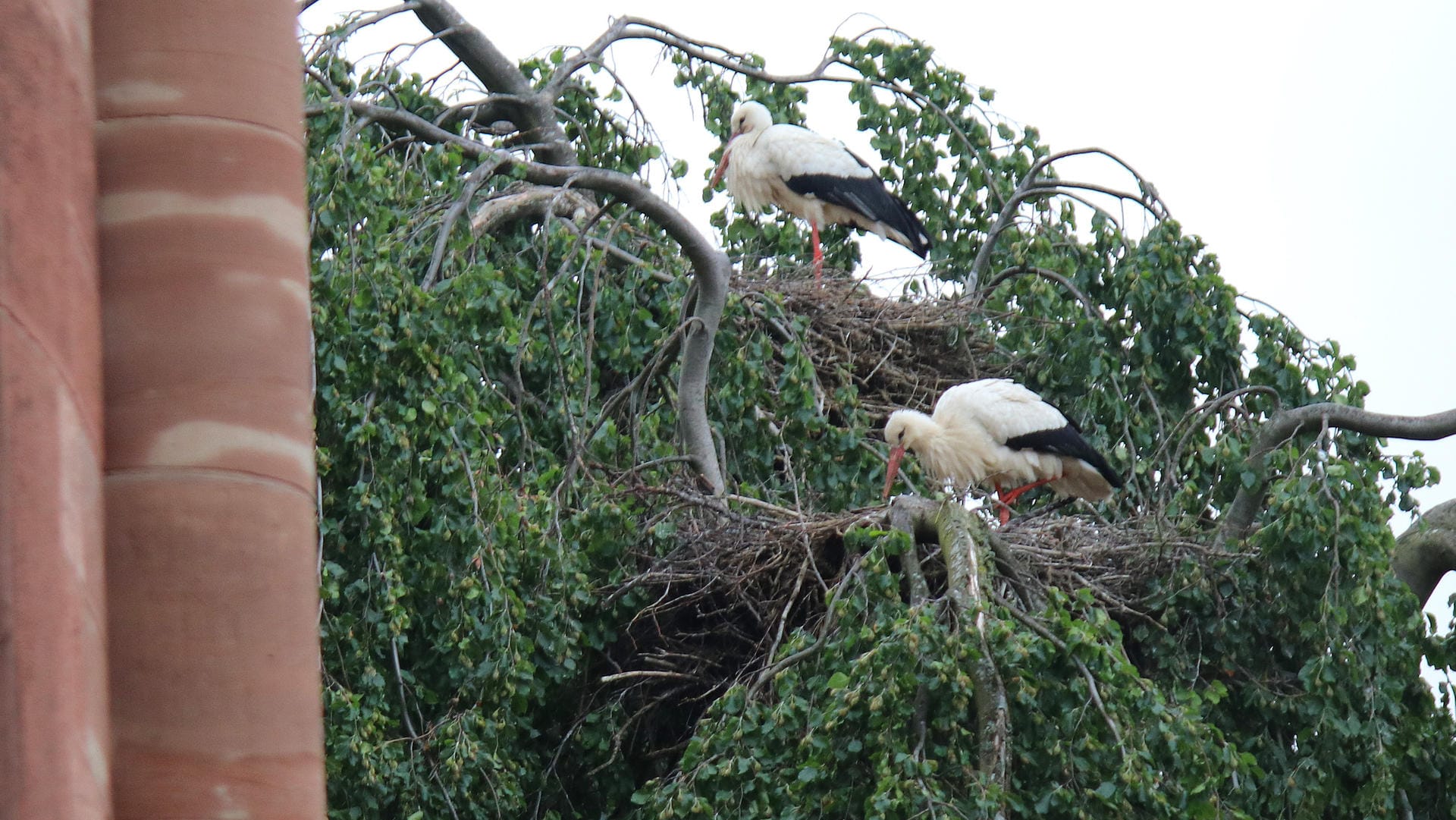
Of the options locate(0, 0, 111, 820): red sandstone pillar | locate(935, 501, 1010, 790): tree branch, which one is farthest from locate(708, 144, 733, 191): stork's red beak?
locate(0, 0, 111, 820): red sandstone pillar

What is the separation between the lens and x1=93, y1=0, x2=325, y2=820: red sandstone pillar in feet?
7.75

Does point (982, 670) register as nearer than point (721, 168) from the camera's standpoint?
Yes

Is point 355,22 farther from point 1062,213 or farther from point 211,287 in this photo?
point 211,287

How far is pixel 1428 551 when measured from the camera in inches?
306

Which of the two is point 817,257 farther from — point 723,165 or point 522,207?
point 522,207

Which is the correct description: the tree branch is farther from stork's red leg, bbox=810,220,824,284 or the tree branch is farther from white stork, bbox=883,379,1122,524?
stork's red leg, bbox=810,220,824,284

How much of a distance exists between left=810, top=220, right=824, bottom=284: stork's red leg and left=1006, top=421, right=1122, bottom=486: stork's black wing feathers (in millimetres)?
1388

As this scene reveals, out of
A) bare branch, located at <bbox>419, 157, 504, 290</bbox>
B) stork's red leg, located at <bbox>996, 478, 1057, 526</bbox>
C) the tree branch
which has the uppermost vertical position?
bare branch, located at <bbox>419, 157, 504, 290</bbox>

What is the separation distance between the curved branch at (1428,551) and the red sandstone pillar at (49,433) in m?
6.43

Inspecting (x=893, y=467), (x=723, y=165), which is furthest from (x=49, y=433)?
(x=723, y=165)

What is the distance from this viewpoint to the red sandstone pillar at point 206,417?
2361mm

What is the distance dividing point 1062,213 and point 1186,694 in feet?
13.3

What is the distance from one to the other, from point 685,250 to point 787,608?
153 cm

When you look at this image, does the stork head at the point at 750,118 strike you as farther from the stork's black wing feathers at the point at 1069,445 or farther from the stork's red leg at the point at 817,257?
the stork's black wing feathers at the point at 1069,445
